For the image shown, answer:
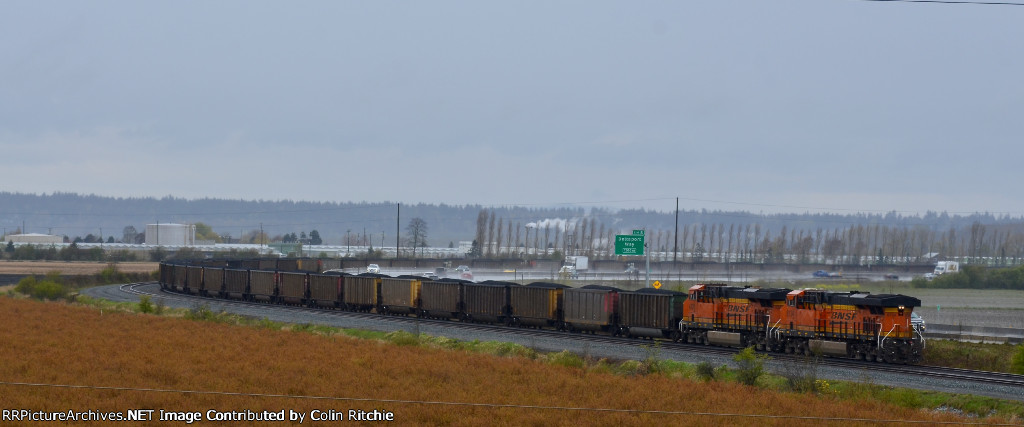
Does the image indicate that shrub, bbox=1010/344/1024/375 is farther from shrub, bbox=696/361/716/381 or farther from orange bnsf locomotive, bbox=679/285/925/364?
shrub, bbox=696/361/716/381

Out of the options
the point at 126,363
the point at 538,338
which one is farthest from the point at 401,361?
the point at 538,338

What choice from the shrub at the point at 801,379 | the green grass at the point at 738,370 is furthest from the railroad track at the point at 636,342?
the green grass at the point at 738,370

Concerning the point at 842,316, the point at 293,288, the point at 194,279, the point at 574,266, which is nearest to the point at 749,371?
the point at 842,316

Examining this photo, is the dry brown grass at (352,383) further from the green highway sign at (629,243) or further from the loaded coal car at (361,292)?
the green highway sign at (629,243)

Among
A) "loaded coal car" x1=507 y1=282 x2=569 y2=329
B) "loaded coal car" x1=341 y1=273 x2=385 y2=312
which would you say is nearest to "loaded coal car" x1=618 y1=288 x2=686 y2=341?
"loaded coal car" x1=507 y1=282 x2=569 y2=329

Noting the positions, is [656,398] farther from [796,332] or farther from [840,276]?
[840,276]

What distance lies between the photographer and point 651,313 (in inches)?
1795

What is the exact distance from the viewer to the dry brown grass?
21906mm

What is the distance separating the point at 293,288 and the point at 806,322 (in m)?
42.6

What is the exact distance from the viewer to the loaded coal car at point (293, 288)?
67875 millimetres

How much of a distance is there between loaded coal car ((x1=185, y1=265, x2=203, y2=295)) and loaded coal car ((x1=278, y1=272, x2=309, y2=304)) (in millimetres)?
12307

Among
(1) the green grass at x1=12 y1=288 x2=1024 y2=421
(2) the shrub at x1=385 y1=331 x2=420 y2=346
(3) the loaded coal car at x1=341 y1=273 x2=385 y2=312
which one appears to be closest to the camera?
(1) the green grass at x1=12 y1=288 x2=1024 y2=421

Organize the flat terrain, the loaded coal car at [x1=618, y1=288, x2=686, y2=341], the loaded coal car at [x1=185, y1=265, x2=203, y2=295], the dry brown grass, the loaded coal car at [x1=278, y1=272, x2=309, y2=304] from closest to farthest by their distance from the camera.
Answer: the dry brown grass → the loaded coal car at [x1=618, y1=288, x2=686, y2=341] → the loaded coal car at [x1=278, y1=272, x2=309, y2=304] → the loaded coal car at [x1=185, y1=265, x2=203, y2=295] → the flat terrain

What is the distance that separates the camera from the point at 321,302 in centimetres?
6669
